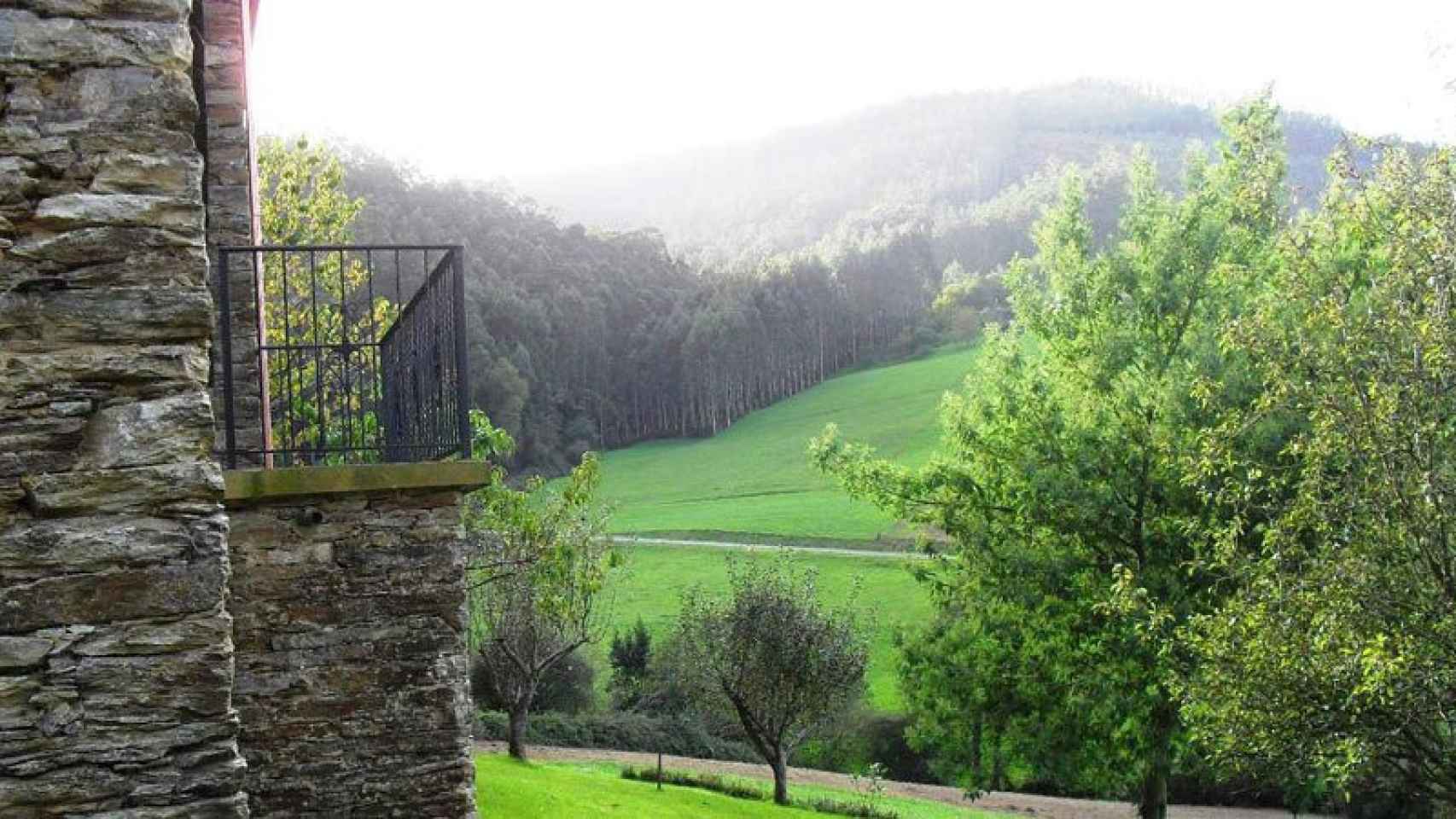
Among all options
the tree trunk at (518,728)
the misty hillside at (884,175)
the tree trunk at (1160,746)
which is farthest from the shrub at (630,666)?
the misty hillside at (884,175)

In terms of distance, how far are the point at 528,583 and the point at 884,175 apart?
533 feet

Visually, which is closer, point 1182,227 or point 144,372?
point 144,372

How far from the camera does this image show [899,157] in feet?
614

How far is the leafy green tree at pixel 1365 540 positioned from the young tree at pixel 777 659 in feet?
51.9

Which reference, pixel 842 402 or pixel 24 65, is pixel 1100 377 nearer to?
pixel 24 65

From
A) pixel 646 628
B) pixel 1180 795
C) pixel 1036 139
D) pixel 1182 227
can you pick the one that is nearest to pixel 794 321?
pixel 646 628

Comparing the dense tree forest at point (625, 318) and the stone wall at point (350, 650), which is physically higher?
the dense tree forest at point (625, 318)

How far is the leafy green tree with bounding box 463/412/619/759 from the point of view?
79.6ft

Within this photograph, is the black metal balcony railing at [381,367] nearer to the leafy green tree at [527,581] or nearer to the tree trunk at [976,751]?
the leafy green tree at [527,581]

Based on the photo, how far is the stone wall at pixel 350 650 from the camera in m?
7.20

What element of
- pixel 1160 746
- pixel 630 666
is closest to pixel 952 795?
pixel 630 666

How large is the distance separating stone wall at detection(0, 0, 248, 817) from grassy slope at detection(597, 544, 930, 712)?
113 ft

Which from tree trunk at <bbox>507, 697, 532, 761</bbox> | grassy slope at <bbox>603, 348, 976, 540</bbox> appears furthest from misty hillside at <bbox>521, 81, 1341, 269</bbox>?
tree trunk at <bbox>507, 697, 532, 761</bbox>

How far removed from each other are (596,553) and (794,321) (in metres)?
68.6
